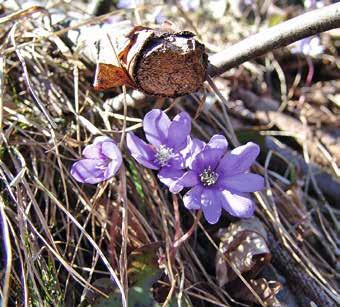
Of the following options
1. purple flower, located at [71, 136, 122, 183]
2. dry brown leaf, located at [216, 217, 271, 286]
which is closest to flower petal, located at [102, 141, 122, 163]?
purple flower, located at [71, 136, 122, 183]

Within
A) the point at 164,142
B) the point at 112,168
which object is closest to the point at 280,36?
the point at 164,142

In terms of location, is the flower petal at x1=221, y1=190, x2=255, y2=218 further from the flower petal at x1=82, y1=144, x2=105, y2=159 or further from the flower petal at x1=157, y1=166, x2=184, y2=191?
the flower petal at x1=82, y1=144, x2=105, y2=159

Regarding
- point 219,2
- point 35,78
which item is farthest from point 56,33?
point 219,2

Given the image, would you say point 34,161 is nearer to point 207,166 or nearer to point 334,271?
point 207,166

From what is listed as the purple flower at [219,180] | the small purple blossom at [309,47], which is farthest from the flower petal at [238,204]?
the small purple blossom at [309,47]

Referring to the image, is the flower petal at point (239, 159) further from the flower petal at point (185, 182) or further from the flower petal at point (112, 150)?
the flower petal at point (112, 150)
